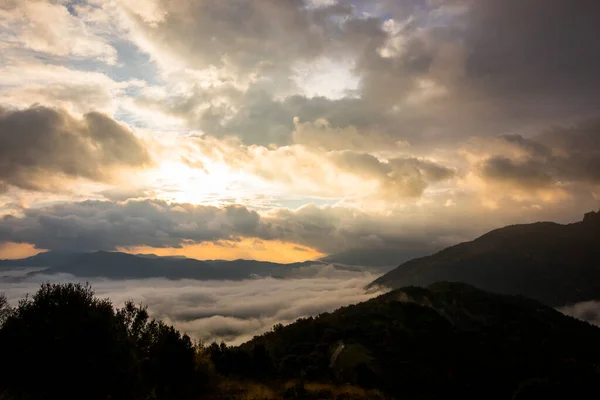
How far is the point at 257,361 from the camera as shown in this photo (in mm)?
50531

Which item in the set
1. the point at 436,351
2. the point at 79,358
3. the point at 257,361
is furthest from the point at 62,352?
the point at 436,351

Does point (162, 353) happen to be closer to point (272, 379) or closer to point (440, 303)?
point (272, 379)

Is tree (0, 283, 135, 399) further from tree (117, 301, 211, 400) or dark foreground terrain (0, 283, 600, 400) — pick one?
tree (117, 301, 211, 400)

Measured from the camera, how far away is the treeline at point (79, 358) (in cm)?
→ 2820

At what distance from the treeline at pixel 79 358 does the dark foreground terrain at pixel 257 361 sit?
0.25 feet

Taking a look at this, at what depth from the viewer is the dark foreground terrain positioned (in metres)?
29.0

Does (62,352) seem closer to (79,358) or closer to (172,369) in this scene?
(79,358)

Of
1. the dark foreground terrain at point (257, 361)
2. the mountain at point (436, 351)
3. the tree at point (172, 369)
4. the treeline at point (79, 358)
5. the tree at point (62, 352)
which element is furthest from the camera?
the mountain at point (436, 351)

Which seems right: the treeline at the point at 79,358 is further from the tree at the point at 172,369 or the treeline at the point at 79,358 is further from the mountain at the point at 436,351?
the mountain at the point at 436,351

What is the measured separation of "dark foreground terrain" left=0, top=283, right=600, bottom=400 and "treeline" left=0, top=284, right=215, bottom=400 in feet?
0.25

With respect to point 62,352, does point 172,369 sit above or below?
below

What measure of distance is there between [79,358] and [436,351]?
79.6m

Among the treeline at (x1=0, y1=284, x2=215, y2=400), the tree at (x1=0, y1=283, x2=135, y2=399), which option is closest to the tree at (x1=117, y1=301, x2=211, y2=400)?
the treeline at (x1=0, y1=284, x2=215, y2=400)

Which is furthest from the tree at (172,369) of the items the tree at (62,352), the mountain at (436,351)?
the mountain at (436,351)
